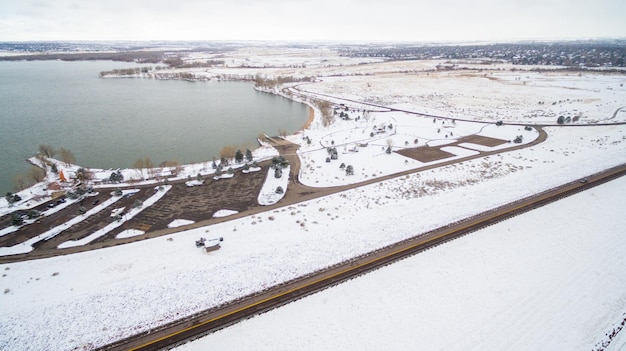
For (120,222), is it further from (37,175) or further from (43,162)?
(43,162)

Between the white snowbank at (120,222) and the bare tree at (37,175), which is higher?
the bare tree at (37,175)

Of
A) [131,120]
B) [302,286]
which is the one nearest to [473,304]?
[302,286]

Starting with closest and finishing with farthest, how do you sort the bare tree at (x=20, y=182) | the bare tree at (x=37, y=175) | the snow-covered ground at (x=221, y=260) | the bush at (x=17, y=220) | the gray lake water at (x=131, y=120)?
the snow-covered ground at (x=221, y=260), the bush at (x=17, y=220), the bare tree at (x=20, y=182), the bare tree at (x=37, y=175), the gray lake water at (x=131, y=120)

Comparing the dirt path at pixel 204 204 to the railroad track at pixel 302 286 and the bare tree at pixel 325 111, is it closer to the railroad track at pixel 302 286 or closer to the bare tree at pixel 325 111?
the railroad track at pixel 302 286

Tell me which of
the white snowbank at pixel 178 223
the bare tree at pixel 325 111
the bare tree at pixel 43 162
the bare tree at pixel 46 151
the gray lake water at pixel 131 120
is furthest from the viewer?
the bare tree at pixel 325 111

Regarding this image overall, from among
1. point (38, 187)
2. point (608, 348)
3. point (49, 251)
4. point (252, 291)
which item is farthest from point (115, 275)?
point (608, 348)

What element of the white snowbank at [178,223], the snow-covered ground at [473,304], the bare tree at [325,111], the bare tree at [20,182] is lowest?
the snow-covered ground at [473,304]

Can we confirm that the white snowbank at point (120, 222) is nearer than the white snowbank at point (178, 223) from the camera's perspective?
Yes

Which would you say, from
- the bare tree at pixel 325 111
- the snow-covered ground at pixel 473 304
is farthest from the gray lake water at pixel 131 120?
the snow-covered ground at pixel 473 304
